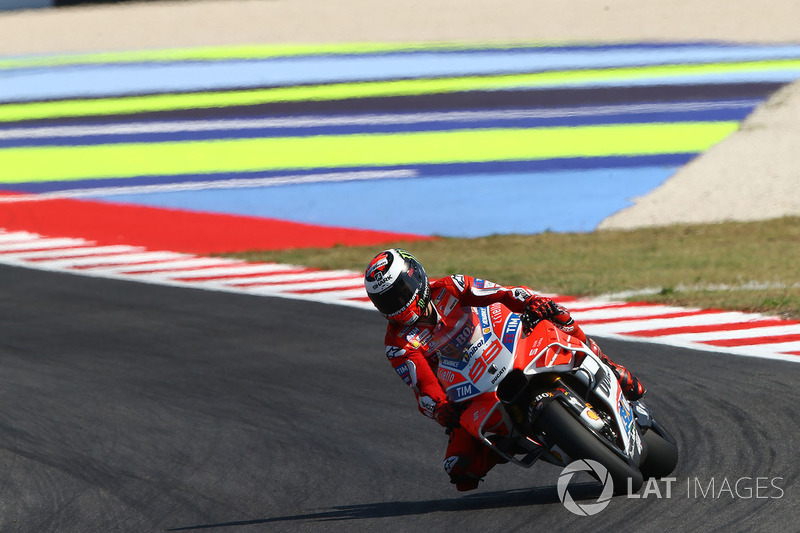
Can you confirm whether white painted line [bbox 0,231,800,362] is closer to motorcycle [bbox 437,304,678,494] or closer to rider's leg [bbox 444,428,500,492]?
motorcycle [bbox 437,304,678,494]

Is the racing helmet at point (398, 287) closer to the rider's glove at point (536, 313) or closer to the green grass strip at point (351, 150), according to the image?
the rider's glove at point (536, 313)

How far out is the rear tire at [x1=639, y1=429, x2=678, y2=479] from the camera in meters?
6.55

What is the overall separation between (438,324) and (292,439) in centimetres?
270

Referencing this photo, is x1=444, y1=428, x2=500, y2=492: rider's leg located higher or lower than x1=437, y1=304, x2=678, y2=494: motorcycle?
lower

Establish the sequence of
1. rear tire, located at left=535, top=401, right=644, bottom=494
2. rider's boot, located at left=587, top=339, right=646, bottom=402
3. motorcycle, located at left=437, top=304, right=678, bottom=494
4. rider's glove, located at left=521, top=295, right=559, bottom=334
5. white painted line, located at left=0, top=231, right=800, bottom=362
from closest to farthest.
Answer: rear tire, located at left=535, top=401, right=644, bottom=494
motorcycle, located at left=437, top=304, right=678, bottom=494
rider's glove, located at left=521, top=295, right=559, bottom=334
rider's boot, located at left=587, top=339, right=646, bottom=402
white painted line, located at left=0, top=231, right=800, bottom=362

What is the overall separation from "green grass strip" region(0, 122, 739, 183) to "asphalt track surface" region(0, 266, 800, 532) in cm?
1031

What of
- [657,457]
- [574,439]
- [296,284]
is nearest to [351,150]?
[296,284]

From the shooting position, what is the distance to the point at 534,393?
6156 millimetres

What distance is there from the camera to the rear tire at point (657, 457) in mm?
6547

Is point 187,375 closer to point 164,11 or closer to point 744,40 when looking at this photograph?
point 744,40

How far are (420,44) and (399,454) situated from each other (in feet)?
84.5

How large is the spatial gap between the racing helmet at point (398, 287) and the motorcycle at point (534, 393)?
0.36 m

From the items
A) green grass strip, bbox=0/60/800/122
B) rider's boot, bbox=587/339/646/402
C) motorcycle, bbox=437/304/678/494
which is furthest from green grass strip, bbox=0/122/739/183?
motorcycle, bbox=437/304/678/494

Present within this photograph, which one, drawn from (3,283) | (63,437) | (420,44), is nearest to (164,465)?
(63,437)
